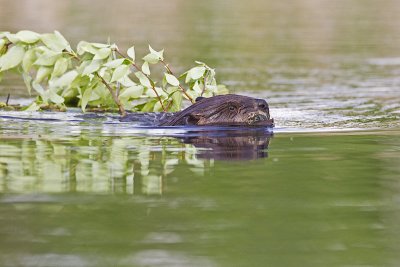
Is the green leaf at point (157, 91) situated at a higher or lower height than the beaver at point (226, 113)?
higher

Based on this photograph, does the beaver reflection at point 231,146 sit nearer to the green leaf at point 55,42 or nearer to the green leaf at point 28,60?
the green leaf at point 55,42

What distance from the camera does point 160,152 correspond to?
7.84 m

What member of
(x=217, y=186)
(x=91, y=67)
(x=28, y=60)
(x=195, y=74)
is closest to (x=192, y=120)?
(x=195, y=74)

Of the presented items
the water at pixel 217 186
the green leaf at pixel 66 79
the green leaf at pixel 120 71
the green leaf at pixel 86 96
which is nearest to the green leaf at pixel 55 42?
the green leaf at pixel 66 79

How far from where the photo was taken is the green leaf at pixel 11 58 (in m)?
10.4

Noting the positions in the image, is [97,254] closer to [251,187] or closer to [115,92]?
[251,187]

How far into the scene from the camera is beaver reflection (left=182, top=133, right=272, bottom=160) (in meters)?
7.56

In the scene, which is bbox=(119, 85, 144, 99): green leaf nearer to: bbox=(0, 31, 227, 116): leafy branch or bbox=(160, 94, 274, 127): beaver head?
bbox=(0, 31, 227, 116): leafy branch

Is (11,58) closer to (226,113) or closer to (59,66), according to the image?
(59,66)

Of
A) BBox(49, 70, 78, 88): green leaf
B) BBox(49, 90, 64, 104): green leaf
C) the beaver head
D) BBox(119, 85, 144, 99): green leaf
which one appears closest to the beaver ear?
the beaver head

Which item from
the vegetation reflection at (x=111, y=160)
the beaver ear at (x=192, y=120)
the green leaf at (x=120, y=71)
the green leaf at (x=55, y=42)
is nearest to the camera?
the vegetation reflection at (x=111, y=160)

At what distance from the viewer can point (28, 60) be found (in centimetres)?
1048

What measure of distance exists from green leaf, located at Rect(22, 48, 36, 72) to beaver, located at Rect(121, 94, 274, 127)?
1.72m

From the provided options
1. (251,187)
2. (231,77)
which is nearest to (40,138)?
(251,187)
